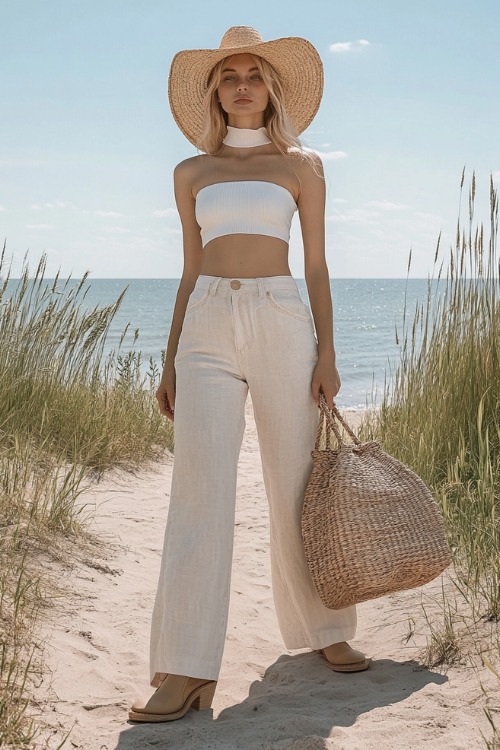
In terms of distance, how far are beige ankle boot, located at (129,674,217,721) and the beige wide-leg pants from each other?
0.14 feet

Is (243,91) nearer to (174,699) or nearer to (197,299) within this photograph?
(197,299)

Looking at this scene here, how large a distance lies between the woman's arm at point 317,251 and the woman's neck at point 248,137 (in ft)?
0.63

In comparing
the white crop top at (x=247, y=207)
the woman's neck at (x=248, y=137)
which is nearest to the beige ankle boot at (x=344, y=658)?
the white crop top at (x=247, y=207)

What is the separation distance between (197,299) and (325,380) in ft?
1.49

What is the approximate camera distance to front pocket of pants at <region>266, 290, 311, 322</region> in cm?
243

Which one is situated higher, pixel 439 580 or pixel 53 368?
pixel 53 368

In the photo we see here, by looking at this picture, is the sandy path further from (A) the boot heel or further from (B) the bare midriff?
(B) the bare midriff

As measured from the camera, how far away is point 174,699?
2.27m

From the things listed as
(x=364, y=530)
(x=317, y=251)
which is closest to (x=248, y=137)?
(x=317, y=251)

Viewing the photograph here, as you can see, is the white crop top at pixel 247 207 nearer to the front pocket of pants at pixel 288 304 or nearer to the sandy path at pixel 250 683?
the front pocket of pants at pixel 288 304

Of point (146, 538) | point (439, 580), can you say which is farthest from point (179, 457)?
point (146, 538)

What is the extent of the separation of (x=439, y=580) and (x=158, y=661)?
1350 mm

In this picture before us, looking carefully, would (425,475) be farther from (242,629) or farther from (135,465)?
(135,465)

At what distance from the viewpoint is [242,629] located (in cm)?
313
